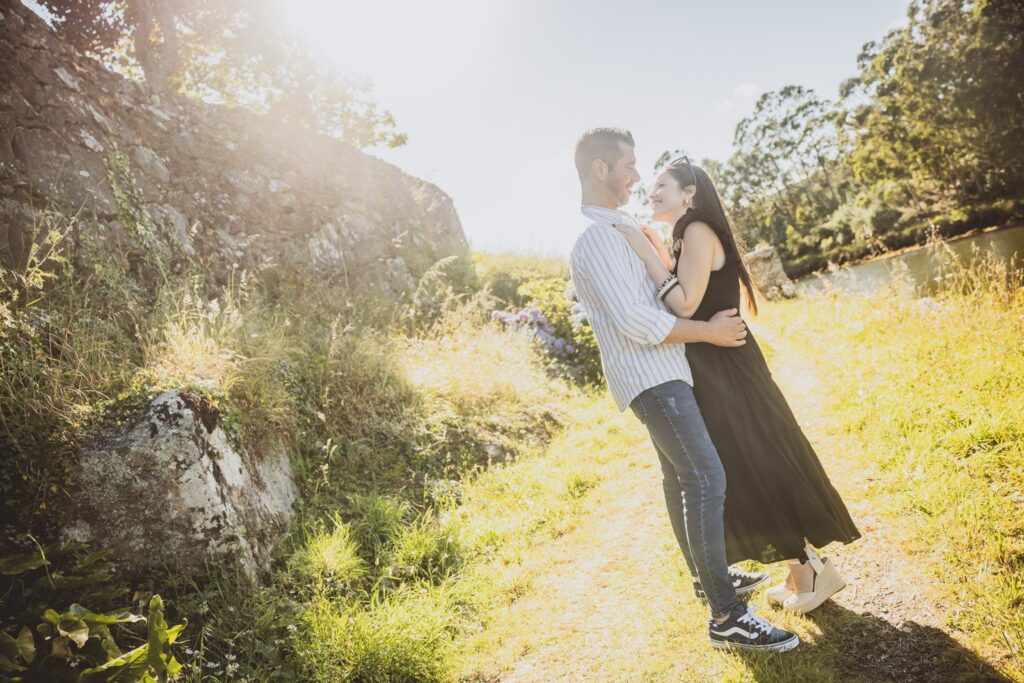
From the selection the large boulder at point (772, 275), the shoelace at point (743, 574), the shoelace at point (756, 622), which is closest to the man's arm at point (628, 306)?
the shoelace at point (756, 622)

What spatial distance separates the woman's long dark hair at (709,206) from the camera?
97.2 inches

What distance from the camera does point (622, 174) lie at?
8.05 ft

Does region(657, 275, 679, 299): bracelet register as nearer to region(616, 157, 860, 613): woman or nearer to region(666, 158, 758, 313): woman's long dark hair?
region(616, 157, 860, 613): woman

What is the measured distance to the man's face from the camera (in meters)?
2.44

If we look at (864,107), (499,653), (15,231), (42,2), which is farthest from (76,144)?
(864,107)

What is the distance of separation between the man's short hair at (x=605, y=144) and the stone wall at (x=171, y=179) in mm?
4806

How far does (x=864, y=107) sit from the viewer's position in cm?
3466

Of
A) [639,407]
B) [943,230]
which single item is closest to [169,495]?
[639,407]

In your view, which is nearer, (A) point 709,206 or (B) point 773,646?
(B) point 773,646

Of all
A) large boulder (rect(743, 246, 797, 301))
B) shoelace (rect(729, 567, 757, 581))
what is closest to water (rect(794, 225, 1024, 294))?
large boulder (rect(743, 246, 797, 301))

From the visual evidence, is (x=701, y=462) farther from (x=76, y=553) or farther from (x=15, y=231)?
(x=15, y=231)

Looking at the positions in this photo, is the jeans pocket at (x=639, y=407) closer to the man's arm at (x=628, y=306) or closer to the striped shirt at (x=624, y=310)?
the striped shirt at (x=624, y=310)

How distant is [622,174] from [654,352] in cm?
85

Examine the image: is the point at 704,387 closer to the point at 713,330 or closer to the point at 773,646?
the point at 713,330
